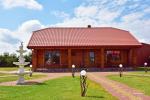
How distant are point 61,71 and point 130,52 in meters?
8.39

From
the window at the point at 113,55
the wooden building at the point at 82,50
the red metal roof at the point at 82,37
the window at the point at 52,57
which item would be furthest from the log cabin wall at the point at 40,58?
the window at the point at 113,55

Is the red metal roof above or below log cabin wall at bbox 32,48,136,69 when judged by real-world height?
above

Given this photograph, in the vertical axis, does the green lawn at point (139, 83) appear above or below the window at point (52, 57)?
below

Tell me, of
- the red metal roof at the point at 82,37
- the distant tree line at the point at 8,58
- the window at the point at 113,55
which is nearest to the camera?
the red metal roof at the point at 82,37

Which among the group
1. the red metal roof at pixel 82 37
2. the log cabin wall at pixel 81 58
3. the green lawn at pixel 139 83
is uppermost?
the red metal roof at pixel 82 37

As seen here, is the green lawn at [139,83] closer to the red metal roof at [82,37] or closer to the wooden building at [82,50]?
the wooden building at [82,50]

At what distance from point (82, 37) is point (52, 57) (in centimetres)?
450

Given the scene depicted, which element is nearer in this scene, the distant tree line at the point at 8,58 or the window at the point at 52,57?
the window at the point at 52,57

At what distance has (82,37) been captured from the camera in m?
42.1

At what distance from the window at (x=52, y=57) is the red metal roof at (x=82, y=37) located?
1.26 m

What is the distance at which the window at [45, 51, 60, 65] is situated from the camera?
40250 mm

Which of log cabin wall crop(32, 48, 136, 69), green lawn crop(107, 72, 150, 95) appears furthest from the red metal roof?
green lawn crop(107, 72, 150, 95)

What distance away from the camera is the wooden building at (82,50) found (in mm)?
39188

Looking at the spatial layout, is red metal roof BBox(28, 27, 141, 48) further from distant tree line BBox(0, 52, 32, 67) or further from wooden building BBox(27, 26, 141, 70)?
distant tree line BBox(0, 52, 32, 67)
